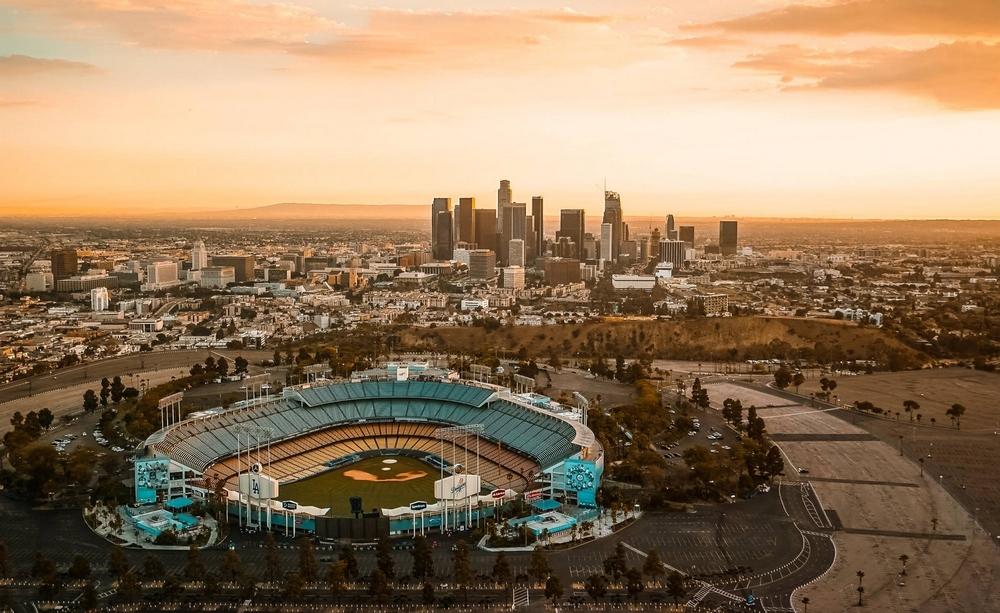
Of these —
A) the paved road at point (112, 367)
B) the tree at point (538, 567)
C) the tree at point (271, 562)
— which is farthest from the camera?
the paved road at point (112, 367)

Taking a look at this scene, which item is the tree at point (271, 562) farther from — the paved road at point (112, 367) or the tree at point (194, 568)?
the paved road at point (112, 367)

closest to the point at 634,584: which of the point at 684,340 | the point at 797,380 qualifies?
the point at 797,380

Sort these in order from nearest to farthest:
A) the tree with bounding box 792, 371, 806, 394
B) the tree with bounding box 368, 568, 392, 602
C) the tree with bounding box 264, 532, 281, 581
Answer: the tree with bounding box 368, 568, 392, 602
the tree with bounding box 264, 532, 281, 581
the tree with bounding box 792, 371, 806, 394

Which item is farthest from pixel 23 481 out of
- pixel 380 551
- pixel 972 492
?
pixel 972 492

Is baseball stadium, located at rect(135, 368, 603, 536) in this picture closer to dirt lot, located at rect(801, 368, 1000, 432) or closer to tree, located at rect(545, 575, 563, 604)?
tree, located at rect(545, 575, 563, 604)

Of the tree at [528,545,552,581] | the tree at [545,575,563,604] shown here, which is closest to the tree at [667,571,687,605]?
the tree at [545,575,563,604]

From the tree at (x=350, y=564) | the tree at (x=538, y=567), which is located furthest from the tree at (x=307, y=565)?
the tree at (x=538, y=567)

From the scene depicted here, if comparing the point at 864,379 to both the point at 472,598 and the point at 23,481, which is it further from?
the point at 23,481
